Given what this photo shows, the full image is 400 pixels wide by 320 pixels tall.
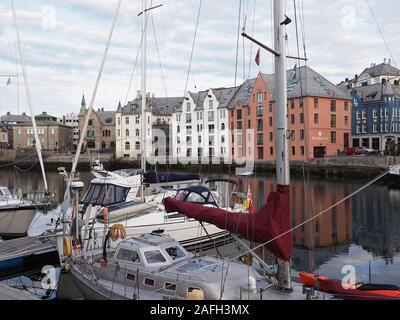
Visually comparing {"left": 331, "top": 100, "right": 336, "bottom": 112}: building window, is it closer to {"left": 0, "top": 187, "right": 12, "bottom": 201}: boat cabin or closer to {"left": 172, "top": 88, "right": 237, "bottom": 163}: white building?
{"left": 172, "top": 88, "right": 237, "bottom": 163}: white building

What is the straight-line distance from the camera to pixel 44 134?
113938 mm

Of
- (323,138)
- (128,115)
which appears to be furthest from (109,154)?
(323,138)

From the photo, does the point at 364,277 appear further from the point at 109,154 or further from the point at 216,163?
the point at 109,154

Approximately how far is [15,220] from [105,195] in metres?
6.06

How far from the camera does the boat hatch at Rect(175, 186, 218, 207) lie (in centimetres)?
2034

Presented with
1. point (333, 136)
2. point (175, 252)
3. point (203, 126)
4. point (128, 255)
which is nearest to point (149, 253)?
point (128, 255)

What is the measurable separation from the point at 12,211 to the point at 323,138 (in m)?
51.5

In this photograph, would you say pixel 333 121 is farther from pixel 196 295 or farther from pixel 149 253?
pixel 196 295

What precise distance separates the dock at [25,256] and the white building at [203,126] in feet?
179

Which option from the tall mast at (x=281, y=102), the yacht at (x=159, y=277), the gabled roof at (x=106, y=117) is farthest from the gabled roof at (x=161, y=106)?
the tall mast at (x=281, y=102)

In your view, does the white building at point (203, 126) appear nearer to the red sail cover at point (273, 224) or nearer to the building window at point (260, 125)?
the building window at point (260, 125)

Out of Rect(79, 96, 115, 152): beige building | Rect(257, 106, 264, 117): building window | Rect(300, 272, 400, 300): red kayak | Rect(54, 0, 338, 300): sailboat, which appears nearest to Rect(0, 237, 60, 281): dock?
Rect(54, 0, 338, 300): sailboat

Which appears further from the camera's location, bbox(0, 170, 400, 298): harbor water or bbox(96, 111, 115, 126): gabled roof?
bbox(96, 111, 115, 126): gabled roof

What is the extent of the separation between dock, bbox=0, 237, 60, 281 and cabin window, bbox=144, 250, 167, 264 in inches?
302
